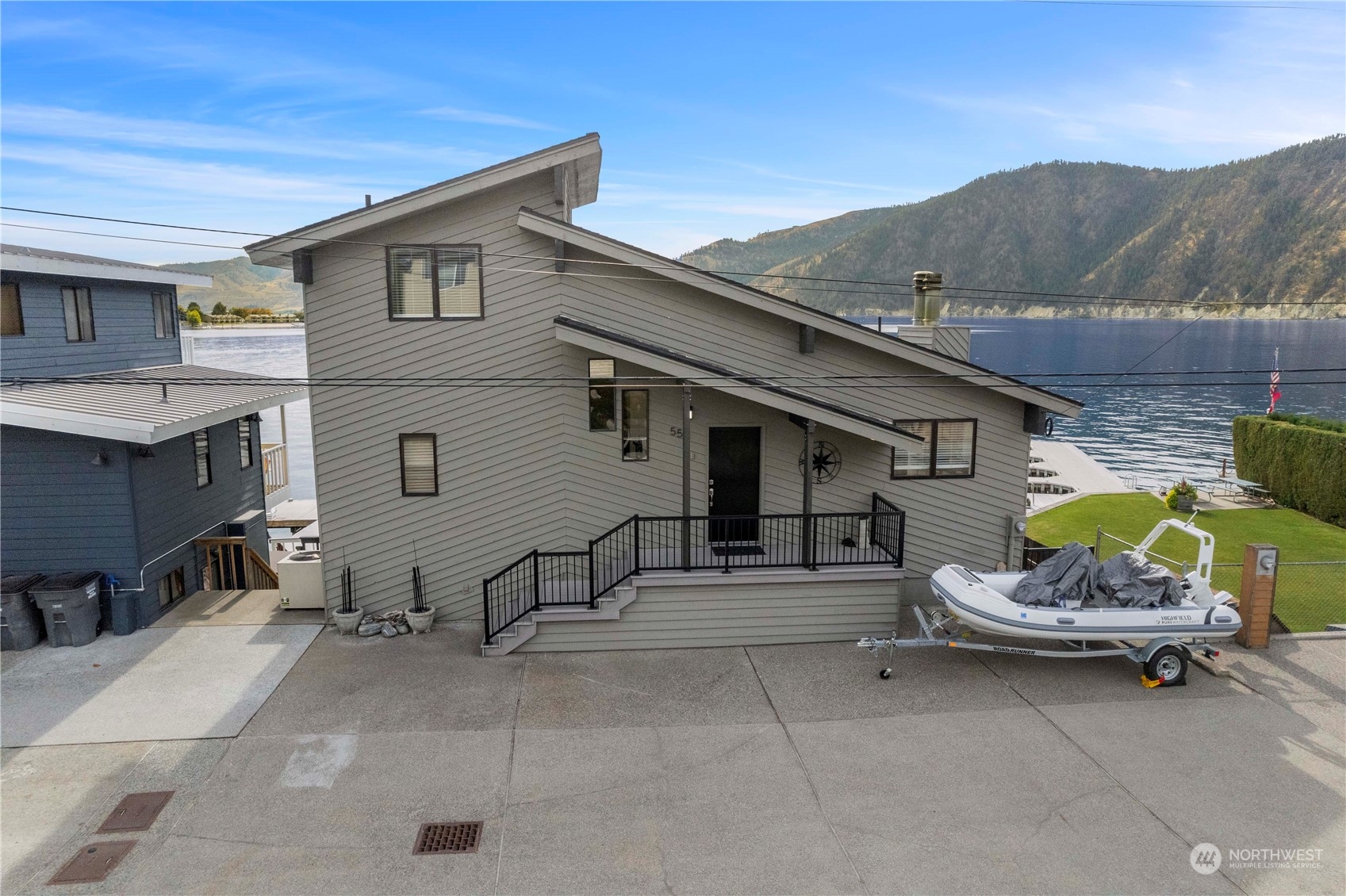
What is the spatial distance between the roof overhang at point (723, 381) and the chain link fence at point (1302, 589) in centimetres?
431

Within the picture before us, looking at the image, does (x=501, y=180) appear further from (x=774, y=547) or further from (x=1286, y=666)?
(x=1286, y=666)

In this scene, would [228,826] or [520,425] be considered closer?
[228,826]

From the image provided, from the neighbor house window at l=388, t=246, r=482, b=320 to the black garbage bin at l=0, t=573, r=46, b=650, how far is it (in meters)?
→ 6.40

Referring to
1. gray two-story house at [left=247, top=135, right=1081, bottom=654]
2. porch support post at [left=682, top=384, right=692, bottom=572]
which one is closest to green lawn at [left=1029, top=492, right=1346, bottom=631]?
gray two-story house at [left=247, top=135, right=1081, bottom=654]

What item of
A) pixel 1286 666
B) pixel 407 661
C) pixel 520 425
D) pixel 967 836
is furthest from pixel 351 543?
pixel 1286 666

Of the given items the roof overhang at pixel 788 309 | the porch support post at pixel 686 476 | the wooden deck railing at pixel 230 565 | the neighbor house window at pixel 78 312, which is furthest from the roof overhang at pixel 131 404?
the porch support post at pixel 686 476

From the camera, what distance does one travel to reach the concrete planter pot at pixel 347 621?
38.8 feet

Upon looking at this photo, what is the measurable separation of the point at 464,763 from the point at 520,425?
5153 millimetres

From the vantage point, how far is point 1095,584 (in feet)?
34.5

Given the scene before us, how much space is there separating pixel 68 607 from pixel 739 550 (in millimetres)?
9606

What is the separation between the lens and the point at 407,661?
1092 cm

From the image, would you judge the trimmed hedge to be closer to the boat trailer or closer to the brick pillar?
the brick pillar

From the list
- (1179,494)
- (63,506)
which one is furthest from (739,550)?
(1179,494)

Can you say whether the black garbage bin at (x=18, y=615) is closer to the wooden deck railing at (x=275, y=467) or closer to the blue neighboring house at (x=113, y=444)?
the blue neighboring house at (x=113, y=444)
